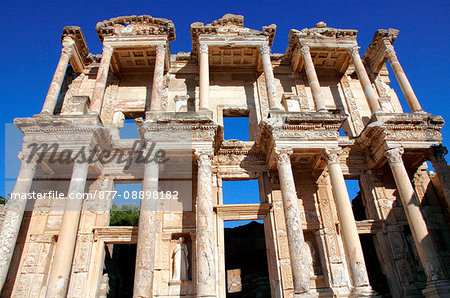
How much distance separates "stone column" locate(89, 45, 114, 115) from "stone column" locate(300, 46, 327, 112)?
853cm

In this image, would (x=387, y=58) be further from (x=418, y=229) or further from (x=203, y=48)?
(x=203, y=48)

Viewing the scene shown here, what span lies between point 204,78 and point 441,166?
963 cm

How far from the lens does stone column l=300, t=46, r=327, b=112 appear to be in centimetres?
1205

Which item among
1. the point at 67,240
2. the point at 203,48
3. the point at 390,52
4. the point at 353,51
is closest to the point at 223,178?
the point at 67,240

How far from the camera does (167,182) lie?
12.3 m

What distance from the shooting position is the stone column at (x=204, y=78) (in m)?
11.9

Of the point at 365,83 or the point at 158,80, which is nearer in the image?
the point at 158,80

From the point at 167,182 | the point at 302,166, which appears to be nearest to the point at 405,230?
the point at 302,166

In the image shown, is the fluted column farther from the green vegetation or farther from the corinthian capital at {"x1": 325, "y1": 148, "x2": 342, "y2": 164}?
the green vegetation

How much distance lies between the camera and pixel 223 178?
12.0 metres

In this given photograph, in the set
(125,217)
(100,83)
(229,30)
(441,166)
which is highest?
(229,30)

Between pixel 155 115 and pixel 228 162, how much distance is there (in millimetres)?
3419

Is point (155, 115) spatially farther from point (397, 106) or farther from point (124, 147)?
point (397, 106)

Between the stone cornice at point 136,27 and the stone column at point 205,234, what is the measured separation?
686cm
